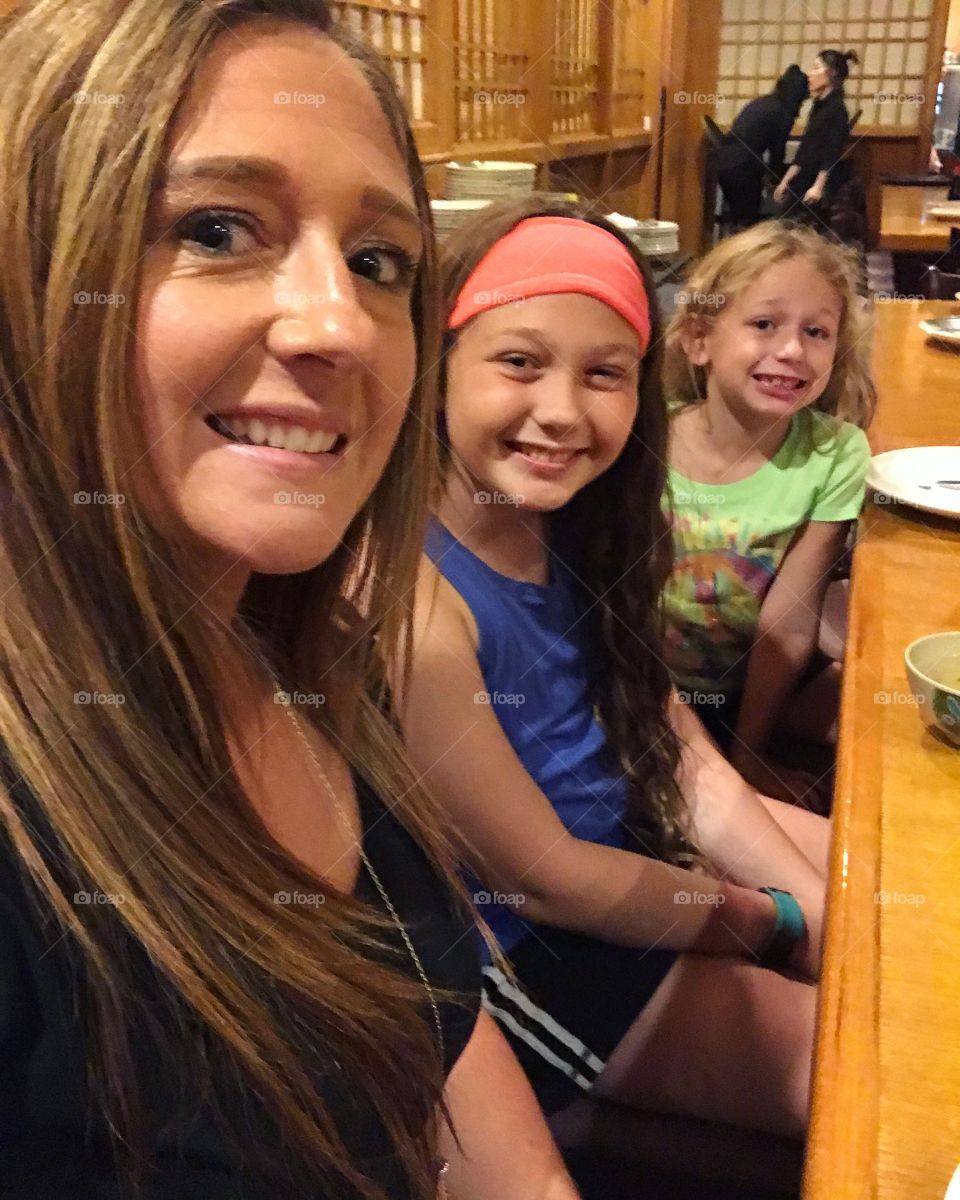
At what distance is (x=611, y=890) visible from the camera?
1.03m

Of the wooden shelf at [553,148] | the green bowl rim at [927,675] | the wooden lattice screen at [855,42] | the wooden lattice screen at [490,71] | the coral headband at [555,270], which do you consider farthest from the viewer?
the wooden lattice screen at [855,42]

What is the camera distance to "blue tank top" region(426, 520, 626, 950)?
3.49 ft

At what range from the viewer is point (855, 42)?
6.14 meters

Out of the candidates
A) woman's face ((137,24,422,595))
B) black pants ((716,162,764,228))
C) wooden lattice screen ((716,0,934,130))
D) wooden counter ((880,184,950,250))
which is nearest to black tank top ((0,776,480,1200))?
woman's face ((137,24,422,595))

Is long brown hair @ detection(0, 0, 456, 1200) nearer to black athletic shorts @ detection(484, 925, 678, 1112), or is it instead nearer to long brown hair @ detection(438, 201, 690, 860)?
black athletic shorts @ detection(484, 925, 678, 1112)

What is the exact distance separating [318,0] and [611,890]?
831 millimetres

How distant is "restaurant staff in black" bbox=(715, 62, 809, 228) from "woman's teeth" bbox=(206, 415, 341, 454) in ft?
12.5

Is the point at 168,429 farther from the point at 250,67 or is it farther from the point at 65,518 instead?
the point at 250,67

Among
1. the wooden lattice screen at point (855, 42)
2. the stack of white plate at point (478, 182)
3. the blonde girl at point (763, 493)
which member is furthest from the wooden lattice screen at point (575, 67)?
the blonde girl at point (763, 493)

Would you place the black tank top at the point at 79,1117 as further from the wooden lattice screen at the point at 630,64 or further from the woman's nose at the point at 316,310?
the wooden lattice screen at the point at 630,64

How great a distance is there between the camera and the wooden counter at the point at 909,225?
10.5ft

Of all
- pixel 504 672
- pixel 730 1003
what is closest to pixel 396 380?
pixel 504 672

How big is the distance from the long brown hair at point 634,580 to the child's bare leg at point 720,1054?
0.21 meters

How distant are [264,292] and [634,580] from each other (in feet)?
2.64
